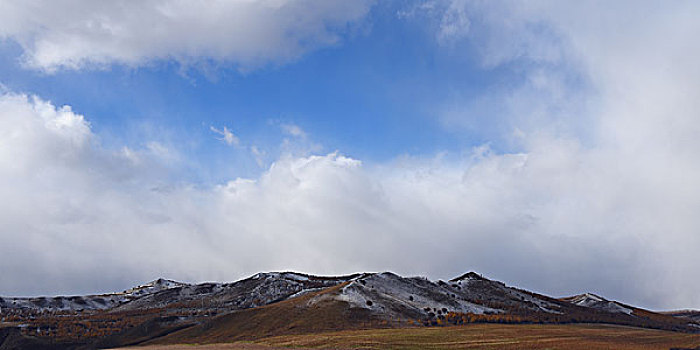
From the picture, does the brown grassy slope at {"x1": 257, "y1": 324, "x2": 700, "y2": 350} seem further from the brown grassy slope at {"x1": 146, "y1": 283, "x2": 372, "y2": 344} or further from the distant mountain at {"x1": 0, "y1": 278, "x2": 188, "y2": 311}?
the distant mountain at {"x1": 0, "y1": 278, "x2": 188, "y2": 311}

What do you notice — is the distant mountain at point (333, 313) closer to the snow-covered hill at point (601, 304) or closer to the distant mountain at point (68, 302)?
the snow-covered hill at point (601, 304)

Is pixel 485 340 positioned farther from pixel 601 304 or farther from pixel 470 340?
pixel 601 304

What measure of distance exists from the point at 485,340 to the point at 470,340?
1838mm

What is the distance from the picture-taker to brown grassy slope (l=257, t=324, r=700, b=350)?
61094 millimetres

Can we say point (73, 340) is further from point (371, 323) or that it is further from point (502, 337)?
point (502, 337)

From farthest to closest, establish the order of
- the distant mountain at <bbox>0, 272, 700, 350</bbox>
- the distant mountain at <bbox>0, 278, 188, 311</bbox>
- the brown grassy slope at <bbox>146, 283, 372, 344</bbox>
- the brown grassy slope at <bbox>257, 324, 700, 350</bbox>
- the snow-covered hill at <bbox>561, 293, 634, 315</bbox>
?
the distant mountain at <bbox>0, 278, 188, 311</bbox>, the snow-covered hill at <bbox>561, 293, 634, 315</bbox>, the distant mountain at <bbox>0, 272, 700, 350</bbox>, the brown grassy slope at <bbox>146, 283, 372, 344</bbox>, the brown grassy slope at <bbox>257, 324, 700, 350</bbox>

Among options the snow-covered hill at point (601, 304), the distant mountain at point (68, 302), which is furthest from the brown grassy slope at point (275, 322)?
the distant mountain at point (68, 302)

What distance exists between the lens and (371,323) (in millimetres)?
85438

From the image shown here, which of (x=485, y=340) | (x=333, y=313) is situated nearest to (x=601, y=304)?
(x=333, y=313)

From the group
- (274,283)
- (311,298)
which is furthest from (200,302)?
(311,298)

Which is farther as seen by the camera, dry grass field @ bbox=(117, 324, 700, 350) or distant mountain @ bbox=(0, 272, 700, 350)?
distant mountain @ bbox=(0, 272, 700, 350)

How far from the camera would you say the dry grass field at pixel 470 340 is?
201ft

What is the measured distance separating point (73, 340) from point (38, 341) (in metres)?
5.21

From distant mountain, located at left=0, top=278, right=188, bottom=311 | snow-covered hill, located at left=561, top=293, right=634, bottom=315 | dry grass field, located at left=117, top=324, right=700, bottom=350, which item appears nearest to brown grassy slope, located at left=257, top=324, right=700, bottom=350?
dry grass field, located at left=117, top=324, right=700, bottom=350
